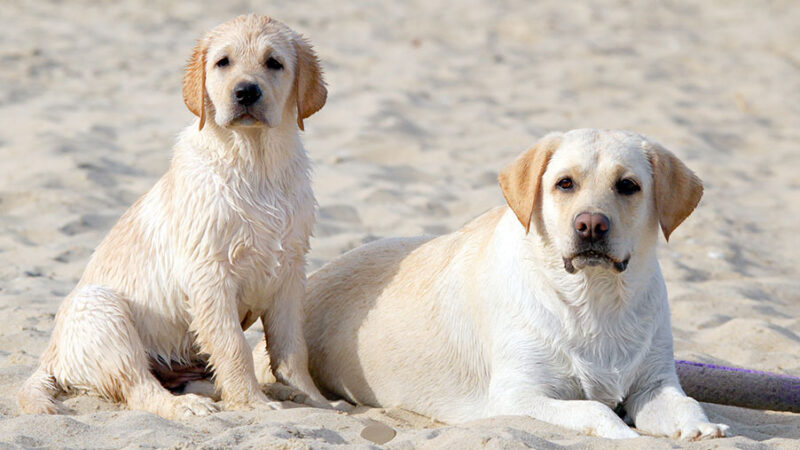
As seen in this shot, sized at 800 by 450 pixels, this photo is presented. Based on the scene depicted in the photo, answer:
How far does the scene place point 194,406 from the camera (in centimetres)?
470

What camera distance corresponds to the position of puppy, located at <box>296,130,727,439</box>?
4.40 meters

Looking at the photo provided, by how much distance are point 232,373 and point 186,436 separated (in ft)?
2.19

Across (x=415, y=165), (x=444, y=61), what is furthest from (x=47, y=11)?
(x=415, y=165)

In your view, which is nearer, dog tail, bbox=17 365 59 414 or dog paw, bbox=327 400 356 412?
dog tail, bbox=17 365 59 414

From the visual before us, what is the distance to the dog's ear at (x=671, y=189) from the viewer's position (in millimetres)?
4523

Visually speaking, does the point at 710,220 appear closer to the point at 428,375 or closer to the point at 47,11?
the point at 428,375

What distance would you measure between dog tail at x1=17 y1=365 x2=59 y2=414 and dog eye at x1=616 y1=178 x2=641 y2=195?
2603 millimetres

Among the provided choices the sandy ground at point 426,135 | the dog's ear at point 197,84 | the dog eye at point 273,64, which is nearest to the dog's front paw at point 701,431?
the sandy ground at point 426,135

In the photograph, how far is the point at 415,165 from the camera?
30.9 ft

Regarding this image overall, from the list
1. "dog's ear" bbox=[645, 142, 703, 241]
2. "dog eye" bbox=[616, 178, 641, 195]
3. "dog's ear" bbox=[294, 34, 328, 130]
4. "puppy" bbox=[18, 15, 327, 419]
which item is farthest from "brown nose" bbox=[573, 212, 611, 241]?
"dog's ear" bbox=[294, 34, 328, 130]

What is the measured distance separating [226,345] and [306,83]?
53.2 inches

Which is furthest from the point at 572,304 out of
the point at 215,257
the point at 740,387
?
the point at 215,257

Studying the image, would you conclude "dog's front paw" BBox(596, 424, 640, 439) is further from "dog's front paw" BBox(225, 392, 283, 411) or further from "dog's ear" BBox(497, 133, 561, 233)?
"dog's front paw" BBox(225, 392, 283, 411)

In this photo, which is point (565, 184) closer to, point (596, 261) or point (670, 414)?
point (596, 261)
